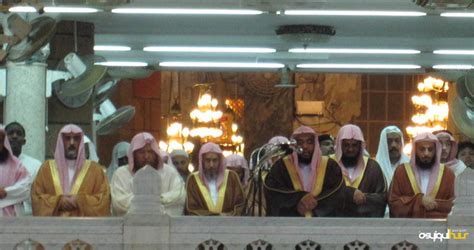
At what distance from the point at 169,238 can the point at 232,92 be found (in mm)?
21513

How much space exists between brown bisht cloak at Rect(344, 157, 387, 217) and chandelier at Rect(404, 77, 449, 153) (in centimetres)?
1471

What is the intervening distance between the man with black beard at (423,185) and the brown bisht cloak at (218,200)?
4.14ft

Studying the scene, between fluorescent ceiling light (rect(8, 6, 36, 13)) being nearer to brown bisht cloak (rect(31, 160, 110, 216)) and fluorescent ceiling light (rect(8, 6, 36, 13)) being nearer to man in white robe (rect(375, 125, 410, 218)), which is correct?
brown bisht cloak (rect(31, 160, 110, 216))

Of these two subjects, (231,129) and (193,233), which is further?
(231,129)

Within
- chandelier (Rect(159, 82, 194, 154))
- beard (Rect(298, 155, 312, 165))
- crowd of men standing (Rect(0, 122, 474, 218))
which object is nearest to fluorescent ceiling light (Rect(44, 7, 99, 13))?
crowd of men standing (Rect(0, 122, 474, 218))

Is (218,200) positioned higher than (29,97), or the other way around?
(29,97)

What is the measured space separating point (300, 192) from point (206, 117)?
1863cm

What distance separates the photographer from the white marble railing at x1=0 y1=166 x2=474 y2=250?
12398mm

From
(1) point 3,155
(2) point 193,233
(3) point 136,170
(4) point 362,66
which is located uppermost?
(4) point 362,66

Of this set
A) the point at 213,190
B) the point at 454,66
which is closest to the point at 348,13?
the point at 213,190

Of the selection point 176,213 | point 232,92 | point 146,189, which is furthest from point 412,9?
point 232,92

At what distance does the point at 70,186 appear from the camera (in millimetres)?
13750

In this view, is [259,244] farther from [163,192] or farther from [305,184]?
[163,192]

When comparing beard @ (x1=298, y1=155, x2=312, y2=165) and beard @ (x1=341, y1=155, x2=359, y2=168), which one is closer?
beard @ (x1=298, y1=155, x2=312, y2=165)
